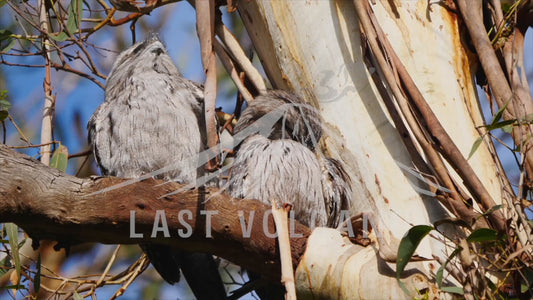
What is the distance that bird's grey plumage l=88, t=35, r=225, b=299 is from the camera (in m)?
3.36

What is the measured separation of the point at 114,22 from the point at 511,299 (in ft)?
8.51

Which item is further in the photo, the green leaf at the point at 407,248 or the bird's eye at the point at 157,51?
the bird's eye at the point at 157,51

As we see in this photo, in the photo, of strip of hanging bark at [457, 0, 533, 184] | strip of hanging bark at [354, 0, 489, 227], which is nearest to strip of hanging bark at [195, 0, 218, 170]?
strip of hanging bark at [354, 0, 489, 227]

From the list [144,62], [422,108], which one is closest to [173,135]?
[144,62]

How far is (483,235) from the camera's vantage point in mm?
2182

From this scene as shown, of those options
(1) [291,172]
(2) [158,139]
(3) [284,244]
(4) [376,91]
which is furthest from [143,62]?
(3) [284,244]

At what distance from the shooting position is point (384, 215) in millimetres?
2568

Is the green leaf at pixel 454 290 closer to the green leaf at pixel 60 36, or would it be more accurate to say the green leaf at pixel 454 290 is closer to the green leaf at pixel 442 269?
the green leaf at pixel 442 269

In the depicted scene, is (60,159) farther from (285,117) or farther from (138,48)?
(285,117)

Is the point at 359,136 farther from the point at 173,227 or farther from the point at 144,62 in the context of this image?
the point at 144,62

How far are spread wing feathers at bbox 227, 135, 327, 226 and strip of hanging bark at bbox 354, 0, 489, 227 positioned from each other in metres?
0.67

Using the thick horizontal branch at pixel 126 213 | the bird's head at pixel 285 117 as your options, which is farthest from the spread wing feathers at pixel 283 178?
the thick horizontal branch at pixel 126 213

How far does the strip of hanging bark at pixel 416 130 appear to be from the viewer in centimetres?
240

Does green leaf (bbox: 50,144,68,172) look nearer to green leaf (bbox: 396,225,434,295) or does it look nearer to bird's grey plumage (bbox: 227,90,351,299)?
bird's grey plumage (bbox: 227,90,351,299)
